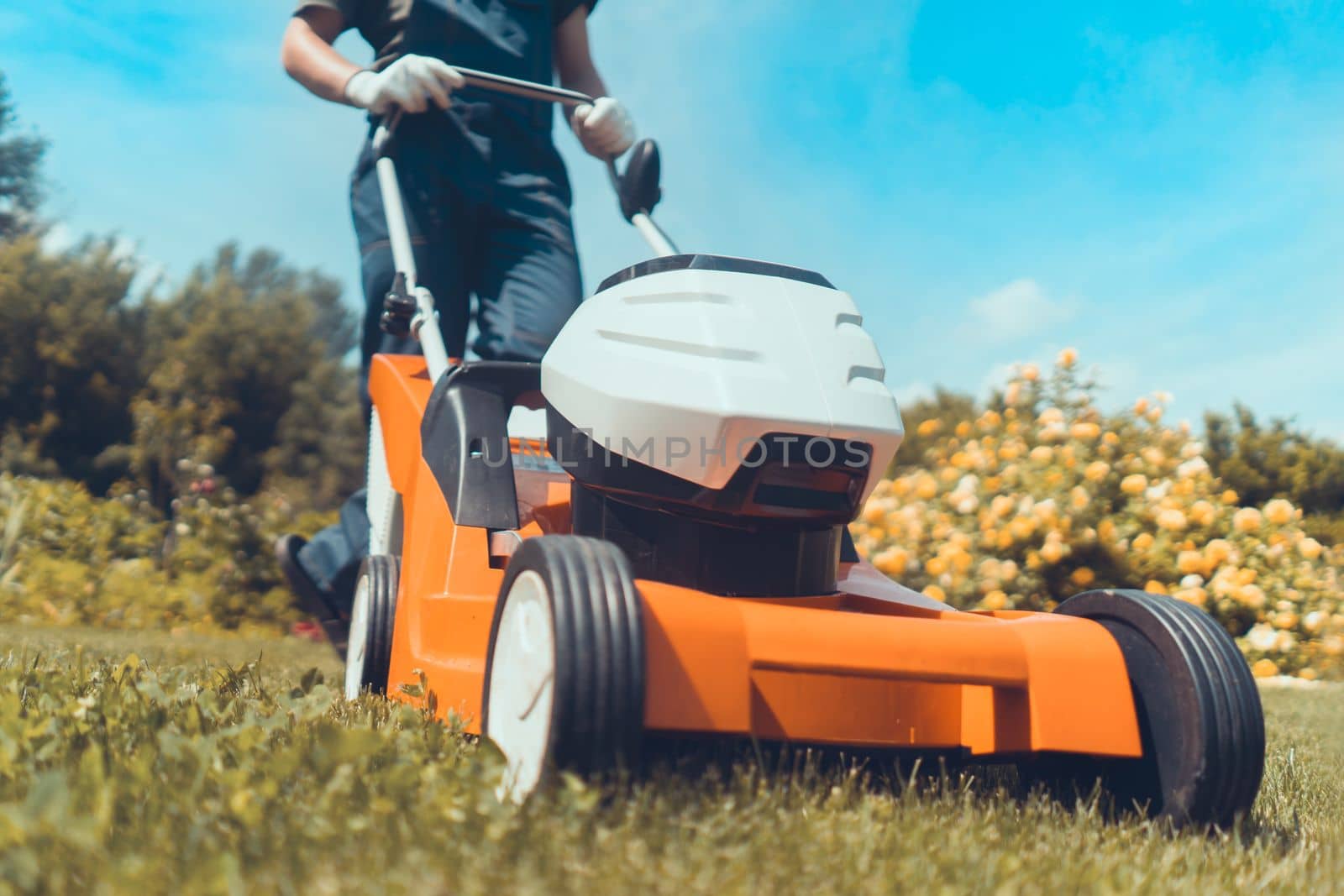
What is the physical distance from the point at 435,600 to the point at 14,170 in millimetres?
24171

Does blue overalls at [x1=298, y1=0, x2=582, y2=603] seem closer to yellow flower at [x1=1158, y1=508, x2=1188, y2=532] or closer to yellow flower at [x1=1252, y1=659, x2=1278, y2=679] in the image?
yellow flower at [x1=1158, y1=508, x2=1188, y2=532]

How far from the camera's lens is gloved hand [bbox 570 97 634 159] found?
2688 mm

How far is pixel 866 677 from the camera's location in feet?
4.55

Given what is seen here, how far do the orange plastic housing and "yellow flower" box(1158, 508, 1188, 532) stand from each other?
274 cm

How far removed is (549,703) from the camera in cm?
125

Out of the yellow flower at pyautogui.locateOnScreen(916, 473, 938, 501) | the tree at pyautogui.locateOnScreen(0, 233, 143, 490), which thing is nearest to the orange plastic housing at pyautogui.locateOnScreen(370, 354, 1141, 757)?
the yellow flower at pyautogui.locateOnScreen(916, 473, 938, 501)

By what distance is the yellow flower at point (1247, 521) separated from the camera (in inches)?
167

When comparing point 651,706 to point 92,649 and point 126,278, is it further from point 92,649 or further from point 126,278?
point 126,278

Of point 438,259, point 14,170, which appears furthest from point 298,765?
point 14,170

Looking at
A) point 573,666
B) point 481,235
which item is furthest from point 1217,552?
point 573,666

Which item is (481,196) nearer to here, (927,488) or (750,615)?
(750,615)

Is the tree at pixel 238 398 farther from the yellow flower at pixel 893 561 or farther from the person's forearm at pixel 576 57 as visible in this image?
the person's forearm at pixel 576 57

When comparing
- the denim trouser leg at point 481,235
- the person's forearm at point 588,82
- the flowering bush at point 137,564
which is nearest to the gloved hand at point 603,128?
the denim trouser leg at point 481,235

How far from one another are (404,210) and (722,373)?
146 cm
